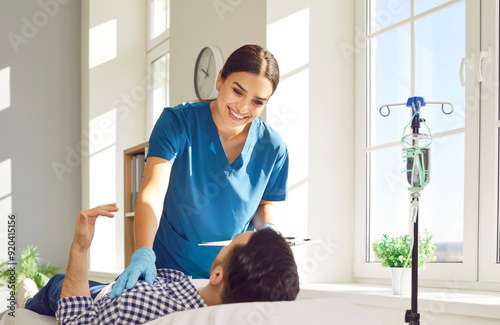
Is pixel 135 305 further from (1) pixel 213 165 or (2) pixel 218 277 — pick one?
(1) pixel 213 165

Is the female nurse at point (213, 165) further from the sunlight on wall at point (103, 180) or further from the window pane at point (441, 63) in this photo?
the sunlight on wall at point (103, 180)

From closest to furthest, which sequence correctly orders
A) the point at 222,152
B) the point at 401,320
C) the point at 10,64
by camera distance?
the point at 222,152 < the point at 401,320 < the point at 10,64

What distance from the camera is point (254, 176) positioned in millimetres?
1683

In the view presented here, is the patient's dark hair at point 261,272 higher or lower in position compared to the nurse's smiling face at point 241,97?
lower

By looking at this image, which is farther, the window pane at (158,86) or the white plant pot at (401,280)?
the window pane at (158,86)

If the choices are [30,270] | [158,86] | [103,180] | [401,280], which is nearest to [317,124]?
[401,280]

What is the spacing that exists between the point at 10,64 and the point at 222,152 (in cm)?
323

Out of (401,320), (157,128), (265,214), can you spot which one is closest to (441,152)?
(401,320)

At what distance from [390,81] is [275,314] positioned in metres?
1.71

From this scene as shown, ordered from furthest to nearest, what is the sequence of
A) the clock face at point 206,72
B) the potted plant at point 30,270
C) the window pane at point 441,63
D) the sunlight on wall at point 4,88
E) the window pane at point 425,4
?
1. the sunlight on wall at point 4,88
2. the potted plant at point 30,270
3. the clock face at point 206,72
4. the window pane at point 425,4
5. the window pane at point 441,63

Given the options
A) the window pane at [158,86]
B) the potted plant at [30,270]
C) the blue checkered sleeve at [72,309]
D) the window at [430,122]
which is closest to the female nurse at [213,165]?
the blue checkered sleeve at [72,309]

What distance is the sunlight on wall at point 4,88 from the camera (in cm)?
424

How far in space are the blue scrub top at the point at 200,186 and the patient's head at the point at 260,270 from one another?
0.45 m

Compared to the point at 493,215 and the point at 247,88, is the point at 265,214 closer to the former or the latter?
the point at 247,88
